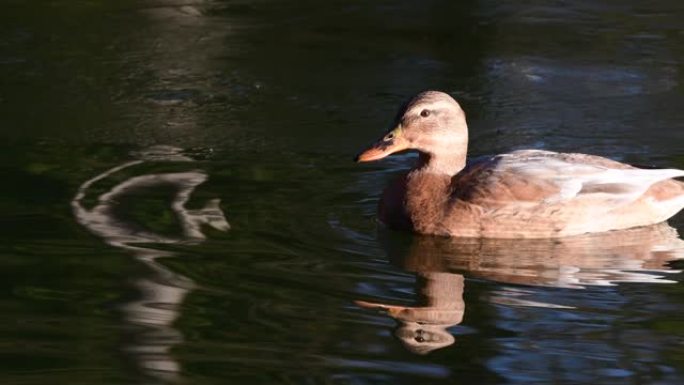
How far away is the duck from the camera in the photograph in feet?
30.5

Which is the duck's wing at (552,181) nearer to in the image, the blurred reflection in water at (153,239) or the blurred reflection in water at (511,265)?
the blurred reflection in water at (511,265)

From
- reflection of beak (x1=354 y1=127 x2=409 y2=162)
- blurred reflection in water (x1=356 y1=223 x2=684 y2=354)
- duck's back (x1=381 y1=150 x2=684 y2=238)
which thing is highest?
reflection of beak (x1=354 y1=127 x2=409 y2=162)

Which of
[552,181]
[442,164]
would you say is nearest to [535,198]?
[552,181]

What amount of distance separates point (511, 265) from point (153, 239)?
1.88 metres

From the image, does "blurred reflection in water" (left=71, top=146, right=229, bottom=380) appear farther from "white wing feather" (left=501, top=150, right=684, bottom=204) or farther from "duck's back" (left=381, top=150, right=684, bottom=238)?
"white wing feather" (left=501, top=150, right=684, bottom=204)

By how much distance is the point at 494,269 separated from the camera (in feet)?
28.2

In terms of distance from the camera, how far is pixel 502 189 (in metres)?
9.34

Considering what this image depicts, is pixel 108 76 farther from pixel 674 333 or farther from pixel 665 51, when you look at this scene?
pixel 674 333

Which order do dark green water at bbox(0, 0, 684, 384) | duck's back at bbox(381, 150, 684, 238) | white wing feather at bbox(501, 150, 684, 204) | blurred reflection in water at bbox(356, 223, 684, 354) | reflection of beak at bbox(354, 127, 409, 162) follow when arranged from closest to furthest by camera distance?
dark green water at bbox(0, 0, 684, 384), blurred reflection in water at bbox(356, 223, 684, 354), duck's back at bbox(381, 150, 684, 238), white wing feather at bbox(501, 150, 684, 204), reflection of beak at bbox(354, 127, 409, 162)

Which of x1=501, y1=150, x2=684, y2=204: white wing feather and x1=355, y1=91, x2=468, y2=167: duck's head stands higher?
x1=355, y1=91, x2=468, y2=167: duck's head

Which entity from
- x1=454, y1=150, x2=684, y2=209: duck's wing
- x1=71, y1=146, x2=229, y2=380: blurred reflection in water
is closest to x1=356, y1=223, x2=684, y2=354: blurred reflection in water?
x1=454, y1=150, x2=684, y2=209: duck's wing

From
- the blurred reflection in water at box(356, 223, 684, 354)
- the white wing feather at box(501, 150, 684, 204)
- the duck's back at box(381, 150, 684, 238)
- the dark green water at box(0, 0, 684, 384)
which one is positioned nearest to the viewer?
the dark green water at box(0, 0, 684, 384)

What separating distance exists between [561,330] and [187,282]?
186cm

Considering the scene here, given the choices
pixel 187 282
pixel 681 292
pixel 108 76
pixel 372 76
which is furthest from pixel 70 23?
pixel 681 292
